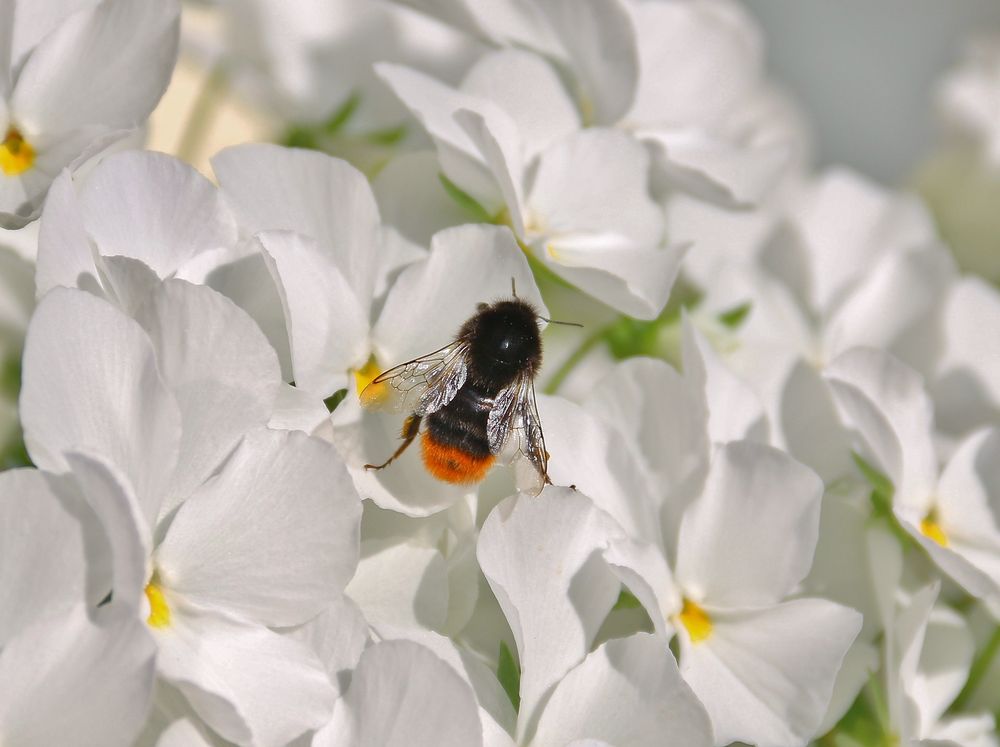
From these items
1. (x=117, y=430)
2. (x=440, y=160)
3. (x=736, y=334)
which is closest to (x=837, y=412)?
(x=736, y=334)


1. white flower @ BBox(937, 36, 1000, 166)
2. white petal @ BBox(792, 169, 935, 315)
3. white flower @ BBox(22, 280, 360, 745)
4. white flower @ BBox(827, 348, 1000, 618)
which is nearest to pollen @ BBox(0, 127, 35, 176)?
white flower @ BBox(22, 280, 360, 745)

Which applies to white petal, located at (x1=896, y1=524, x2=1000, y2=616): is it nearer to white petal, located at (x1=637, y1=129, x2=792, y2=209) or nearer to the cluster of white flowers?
the cluster of white flowers

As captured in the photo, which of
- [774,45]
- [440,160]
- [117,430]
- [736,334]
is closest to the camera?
[117,430]

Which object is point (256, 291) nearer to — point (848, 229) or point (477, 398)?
point (477, 398)

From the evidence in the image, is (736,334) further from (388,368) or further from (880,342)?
(388,368)

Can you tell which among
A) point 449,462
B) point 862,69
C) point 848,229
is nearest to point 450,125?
point 449,462
